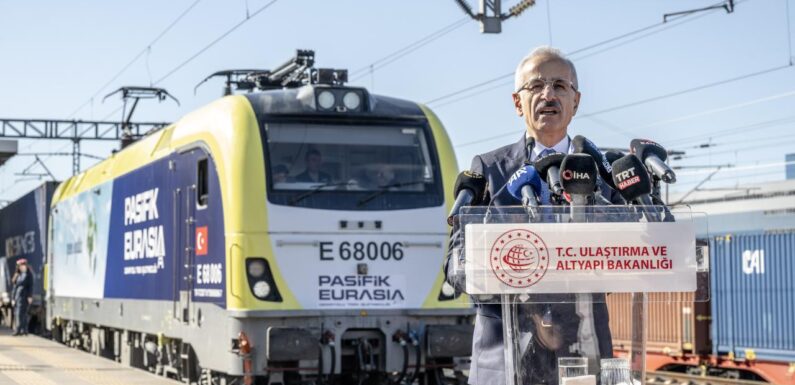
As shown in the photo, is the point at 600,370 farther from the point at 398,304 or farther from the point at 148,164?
the point at 148,164

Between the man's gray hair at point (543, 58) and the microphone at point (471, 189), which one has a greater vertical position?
the man's gray hair at point (543, 58)

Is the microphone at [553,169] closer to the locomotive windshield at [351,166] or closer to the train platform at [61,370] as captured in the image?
the locomotive windshield at [351,166]

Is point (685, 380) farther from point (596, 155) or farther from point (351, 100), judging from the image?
point (596, 155)

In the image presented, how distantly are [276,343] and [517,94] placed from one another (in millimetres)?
7279

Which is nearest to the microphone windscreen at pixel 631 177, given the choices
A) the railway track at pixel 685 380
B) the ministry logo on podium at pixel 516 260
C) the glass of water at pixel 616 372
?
the ministry logo on podium at pixel 516 260

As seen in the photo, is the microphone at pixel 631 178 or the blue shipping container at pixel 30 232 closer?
the microphone at pixel 631 178

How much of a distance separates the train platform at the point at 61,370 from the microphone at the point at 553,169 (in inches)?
400

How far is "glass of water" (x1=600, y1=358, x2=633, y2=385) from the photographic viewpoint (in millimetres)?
2986

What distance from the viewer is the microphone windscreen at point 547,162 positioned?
3043mm

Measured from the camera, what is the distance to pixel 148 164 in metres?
14.1

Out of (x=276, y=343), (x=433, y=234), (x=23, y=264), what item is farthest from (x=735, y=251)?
(x=23, y=264)

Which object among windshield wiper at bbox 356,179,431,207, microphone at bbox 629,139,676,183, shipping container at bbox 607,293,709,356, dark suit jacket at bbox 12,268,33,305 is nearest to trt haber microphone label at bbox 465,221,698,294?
microphone at bbox 629,139,676,183

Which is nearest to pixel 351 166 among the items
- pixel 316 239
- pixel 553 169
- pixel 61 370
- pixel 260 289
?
pixel 316 239

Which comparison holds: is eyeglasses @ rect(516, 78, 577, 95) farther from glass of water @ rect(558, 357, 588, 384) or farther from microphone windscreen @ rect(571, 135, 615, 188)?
glass of water @ rect(558, 357, 588, 384)
